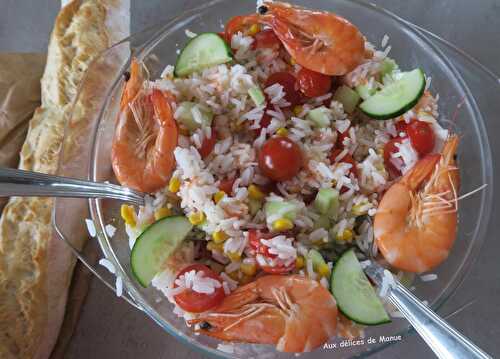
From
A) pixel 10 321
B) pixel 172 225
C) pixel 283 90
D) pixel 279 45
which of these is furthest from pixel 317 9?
pixel 10 321

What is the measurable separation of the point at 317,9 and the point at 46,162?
139 centimetres

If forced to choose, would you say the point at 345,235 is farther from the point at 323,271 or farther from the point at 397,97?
the point at 397,97

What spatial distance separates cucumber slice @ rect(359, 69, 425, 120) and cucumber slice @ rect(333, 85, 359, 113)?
0.18 ft

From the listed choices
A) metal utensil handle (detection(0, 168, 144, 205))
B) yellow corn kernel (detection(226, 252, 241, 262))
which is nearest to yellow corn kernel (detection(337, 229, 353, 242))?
yellow corn kernel (detection(226, 252, 241, 262))

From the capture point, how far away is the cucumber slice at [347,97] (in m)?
2.06

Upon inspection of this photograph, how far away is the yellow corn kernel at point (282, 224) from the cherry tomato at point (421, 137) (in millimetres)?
586

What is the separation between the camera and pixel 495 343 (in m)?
2.27

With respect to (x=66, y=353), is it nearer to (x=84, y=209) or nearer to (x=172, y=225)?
(x=84, y=209)

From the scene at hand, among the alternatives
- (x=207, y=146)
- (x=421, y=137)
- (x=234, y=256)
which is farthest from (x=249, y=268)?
(x=421, y=137)

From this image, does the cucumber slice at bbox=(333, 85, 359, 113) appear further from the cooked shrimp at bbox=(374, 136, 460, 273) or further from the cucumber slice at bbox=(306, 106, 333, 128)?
the cooked shrimp at bbox=(374, 136, 460, 273)

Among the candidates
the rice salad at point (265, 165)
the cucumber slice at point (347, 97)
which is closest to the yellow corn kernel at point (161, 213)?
the rice salad at point (265, 165)

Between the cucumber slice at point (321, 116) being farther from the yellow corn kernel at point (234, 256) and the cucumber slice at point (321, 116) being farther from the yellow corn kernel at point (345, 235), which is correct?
the yellow corn kernel at point (234, 256)

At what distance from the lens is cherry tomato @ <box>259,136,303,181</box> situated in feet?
6.11

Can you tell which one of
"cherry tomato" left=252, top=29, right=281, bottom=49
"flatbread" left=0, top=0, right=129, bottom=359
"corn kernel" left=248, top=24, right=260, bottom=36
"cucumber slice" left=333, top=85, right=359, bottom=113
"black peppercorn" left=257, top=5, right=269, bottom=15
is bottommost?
"flatbread" left=0, top=0, right=129, bottom=359
